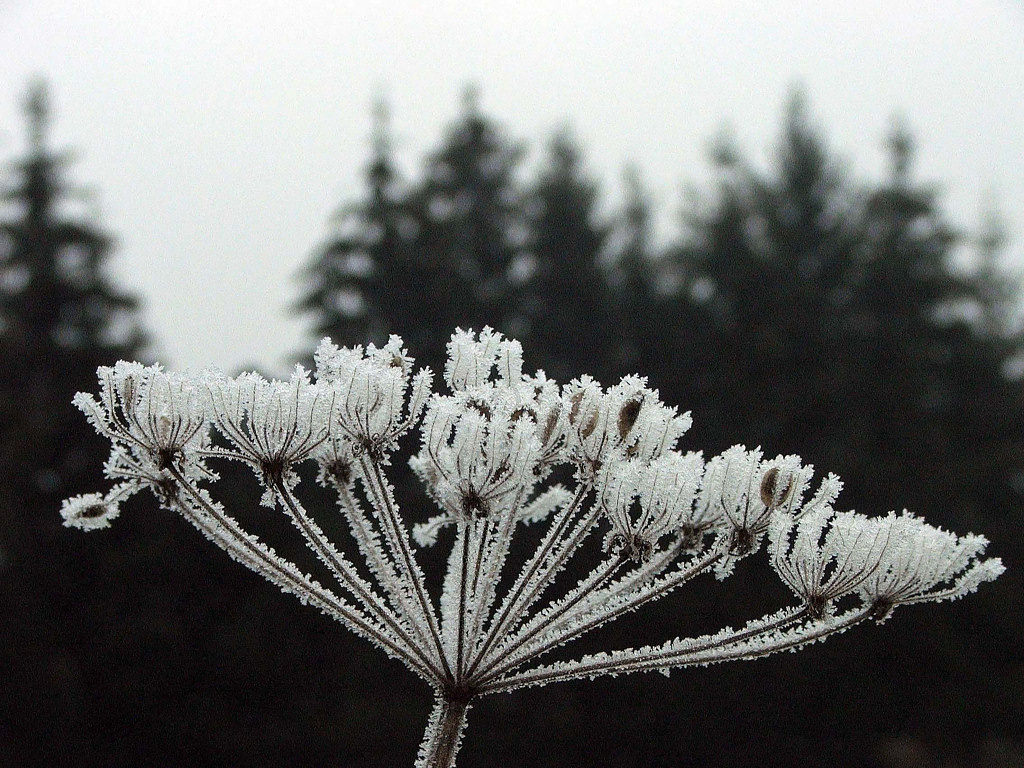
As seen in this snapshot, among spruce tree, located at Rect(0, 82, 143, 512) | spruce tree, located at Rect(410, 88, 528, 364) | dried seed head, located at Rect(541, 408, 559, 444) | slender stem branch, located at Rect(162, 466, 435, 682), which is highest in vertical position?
spruce tree, located at Rect(410, 88, 528, 364)

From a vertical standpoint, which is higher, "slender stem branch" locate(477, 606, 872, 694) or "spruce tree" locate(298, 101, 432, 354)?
"spruce tree" locate(298, 101, 432, 354)

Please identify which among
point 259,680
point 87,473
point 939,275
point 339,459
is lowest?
point 339,459

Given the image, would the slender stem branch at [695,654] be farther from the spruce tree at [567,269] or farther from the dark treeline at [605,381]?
the spruce tree at [567,269]

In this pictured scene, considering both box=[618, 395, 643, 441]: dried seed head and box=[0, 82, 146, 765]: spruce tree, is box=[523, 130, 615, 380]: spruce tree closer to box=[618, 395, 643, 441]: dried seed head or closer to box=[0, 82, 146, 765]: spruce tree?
box=[0, 82, 146, 765]: spruce tree

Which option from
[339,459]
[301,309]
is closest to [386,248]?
[301,309]

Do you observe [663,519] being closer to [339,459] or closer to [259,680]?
[339,459]

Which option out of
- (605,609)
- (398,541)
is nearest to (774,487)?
(605,609)

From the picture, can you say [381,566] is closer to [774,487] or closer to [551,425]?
[551,425]

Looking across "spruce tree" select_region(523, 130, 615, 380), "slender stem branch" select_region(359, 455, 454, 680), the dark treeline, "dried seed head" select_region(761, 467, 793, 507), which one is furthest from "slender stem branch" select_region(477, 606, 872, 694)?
"spruce tree" select_region(523, 130, 615, 380)
